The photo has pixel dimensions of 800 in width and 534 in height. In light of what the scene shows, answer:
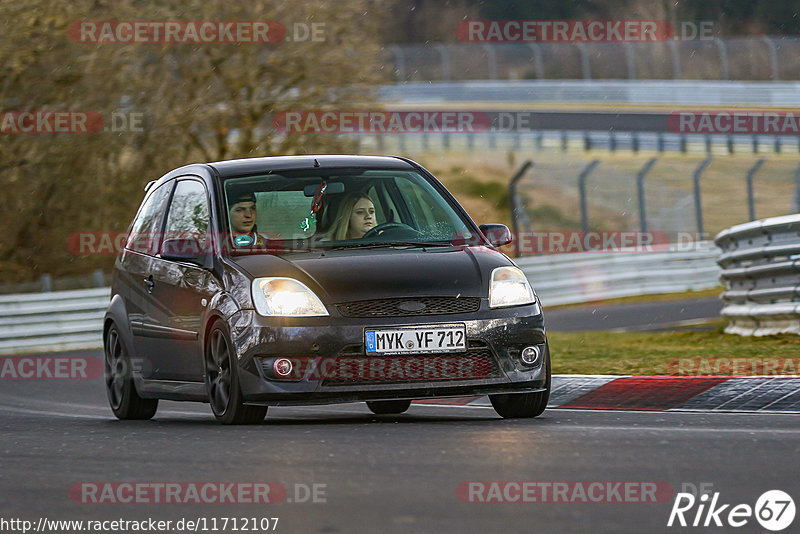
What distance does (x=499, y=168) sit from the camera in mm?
47500

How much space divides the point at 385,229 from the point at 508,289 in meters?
1.00

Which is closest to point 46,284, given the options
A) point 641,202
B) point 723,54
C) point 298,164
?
point 641,202

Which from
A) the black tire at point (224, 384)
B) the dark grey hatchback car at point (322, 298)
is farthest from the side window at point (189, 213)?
the black tire at point (224, 384)

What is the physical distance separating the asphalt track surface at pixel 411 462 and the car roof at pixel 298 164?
5.01 ft

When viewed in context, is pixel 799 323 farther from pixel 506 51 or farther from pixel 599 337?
pixel 506 51

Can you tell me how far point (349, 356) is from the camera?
29.3 feet

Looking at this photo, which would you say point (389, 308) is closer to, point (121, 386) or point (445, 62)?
point (121, 386)

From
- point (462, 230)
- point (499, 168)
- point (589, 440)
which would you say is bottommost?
point (499, 168)

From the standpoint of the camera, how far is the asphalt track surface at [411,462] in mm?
5816

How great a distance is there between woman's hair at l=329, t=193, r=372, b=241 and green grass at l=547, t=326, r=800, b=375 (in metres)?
3.11

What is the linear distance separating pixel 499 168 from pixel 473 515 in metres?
42.0

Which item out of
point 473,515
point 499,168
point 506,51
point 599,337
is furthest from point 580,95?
point 473,515

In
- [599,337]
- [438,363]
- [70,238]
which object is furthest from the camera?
[70,238]

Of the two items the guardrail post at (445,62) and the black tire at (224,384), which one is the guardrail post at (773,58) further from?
the black tire at (224,384)
